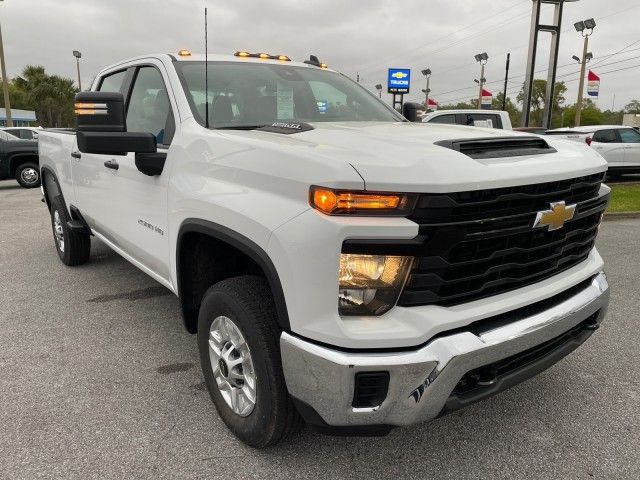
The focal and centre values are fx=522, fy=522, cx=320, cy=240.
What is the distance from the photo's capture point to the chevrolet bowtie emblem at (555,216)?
211 cm

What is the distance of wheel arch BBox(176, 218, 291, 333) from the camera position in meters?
2.01

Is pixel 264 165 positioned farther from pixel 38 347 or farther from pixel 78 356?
pixel 38 347

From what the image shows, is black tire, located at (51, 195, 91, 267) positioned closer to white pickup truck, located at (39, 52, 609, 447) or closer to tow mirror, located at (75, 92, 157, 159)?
white pickup truck, located at (39, 52, 609, 447)

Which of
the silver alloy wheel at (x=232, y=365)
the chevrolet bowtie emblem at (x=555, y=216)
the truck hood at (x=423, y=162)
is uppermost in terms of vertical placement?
the truck hood at (x=423, y=162)

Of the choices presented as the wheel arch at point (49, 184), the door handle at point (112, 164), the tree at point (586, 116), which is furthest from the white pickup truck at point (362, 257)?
the tree at point (586, 116)

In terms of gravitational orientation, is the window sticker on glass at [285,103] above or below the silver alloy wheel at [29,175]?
above

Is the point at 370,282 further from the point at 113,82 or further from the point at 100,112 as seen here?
the point at 113,82

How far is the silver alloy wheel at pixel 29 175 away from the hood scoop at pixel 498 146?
1457cm

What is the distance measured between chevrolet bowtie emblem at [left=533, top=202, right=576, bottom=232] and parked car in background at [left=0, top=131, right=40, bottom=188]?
47.2ft

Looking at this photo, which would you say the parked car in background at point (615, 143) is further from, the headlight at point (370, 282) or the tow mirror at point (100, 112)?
the headlight at point (370, 282)

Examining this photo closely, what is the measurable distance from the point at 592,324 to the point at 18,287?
4.81 metres

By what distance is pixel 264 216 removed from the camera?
6.74ft

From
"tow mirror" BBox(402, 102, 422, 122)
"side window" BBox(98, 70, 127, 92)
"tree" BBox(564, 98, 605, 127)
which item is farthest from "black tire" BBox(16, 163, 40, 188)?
"tree" BBox(564, 98, 605, 127)

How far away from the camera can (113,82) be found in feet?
14.2
